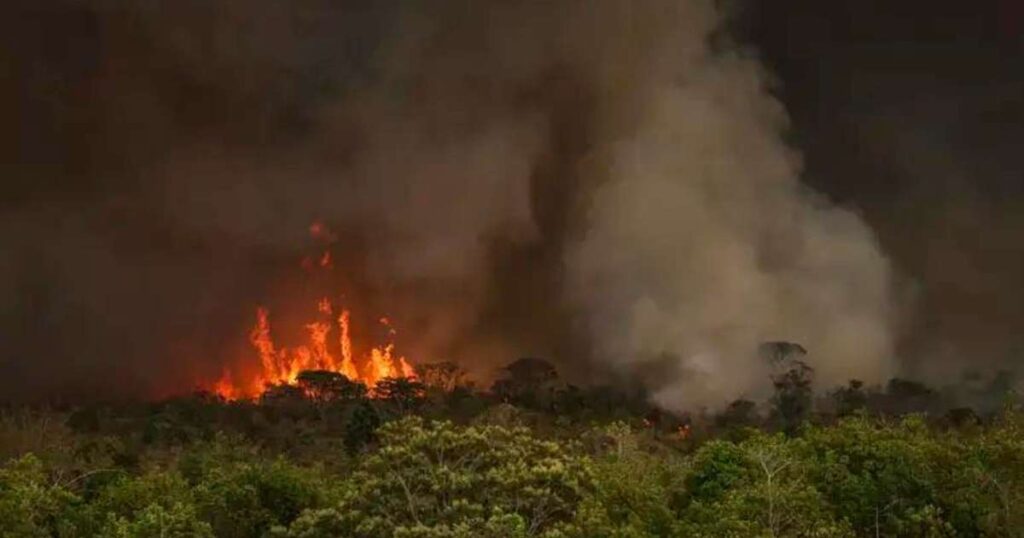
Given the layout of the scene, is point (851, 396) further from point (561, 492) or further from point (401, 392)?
point (561, 492)

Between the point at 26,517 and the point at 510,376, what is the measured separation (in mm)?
130541

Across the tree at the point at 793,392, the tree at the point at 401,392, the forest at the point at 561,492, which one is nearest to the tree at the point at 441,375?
the tree at the point at 401,392

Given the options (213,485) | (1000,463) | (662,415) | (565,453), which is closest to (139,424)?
(662,415)

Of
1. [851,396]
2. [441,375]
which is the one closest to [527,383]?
[441,375]

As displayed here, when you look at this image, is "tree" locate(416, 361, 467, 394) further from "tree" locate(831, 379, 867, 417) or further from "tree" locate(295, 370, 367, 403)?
"tree" locate(831, 379, 867, 417)

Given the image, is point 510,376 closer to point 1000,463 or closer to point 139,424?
point 139,424

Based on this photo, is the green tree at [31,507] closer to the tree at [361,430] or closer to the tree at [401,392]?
the tree at [361,430]

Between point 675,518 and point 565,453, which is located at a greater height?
point 565,453

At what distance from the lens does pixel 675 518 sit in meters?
42.8

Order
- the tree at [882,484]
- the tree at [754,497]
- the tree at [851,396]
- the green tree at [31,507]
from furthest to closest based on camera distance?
1. the tree at [851,396]
2. the tree at [882,484]
3. the green tree at [31,507]
4. the tree at [754,497]

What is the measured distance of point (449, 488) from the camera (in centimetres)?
3891

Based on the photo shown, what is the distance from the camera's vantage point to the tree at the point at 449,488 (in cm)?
3856

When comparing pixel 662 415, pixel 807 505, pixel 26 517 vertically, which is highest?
pixel 662 415

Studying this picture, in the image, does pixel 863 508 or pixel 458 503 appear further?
pixel 863 508
